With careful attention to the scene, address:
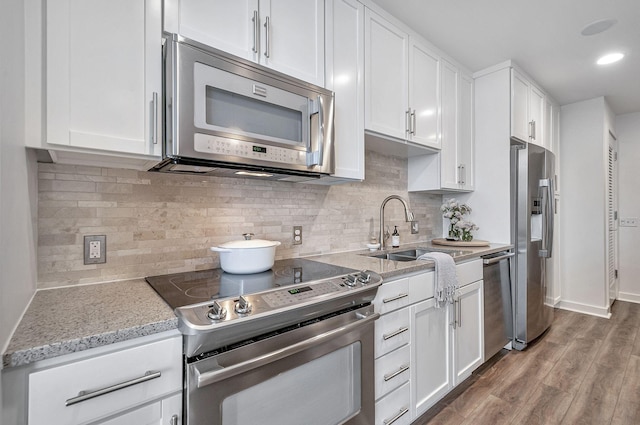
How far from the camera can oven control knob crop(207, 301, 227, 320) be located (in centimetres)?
88

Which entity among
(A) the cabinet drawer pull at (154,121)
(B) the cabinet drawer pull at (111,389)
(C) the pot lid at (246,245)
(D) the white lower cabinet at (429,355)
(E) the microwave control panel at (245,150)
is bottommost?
(D) the white lower cabinet at (429,355)

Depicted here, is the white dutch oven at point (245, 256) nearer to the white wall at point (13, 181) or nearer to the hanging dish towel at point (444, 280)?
the white wall at point (13, 181)

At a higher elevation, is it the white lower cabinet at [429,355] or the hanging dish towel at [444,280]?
the hanging dish towel at [444,280]

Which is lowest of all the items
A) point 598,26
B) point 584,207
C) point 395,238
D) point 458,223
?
point 395,238

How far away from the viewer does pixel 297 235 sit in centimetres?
193

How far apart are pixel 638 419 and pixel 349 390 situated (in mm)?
1849

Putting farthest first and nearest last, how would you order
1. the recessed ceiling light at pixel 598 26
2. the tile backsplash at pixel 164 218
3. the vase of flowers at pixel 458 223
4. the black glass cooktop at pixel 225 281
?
the vase of flowers at pixel 458 223 → the recessed ceiling light at pixel 598 26 → the tile backsplash at pixel 164 218 → the black glass cooktop at pixel 225 281

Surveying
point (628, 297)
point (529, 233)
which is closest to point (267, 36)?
point (529, 233)

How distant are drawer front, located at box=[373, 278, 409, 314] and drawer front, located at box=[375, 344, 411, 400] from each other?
0.23m

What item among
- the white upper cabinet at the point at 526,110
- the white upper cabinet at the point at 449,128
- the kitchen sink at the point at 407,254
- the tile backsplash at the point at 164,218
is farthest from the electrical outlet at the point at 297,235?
the white upper cabinet at the point at 526,110

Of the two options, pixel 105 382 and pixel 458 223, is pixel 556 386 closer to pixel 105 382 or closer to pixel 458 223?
pixel 458 223

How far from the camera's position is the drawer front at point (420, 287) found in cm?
163

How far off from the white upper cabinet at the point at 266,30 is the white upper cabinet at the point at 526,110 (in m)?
2.09

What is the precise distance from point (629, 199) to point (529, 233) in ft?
9.07
